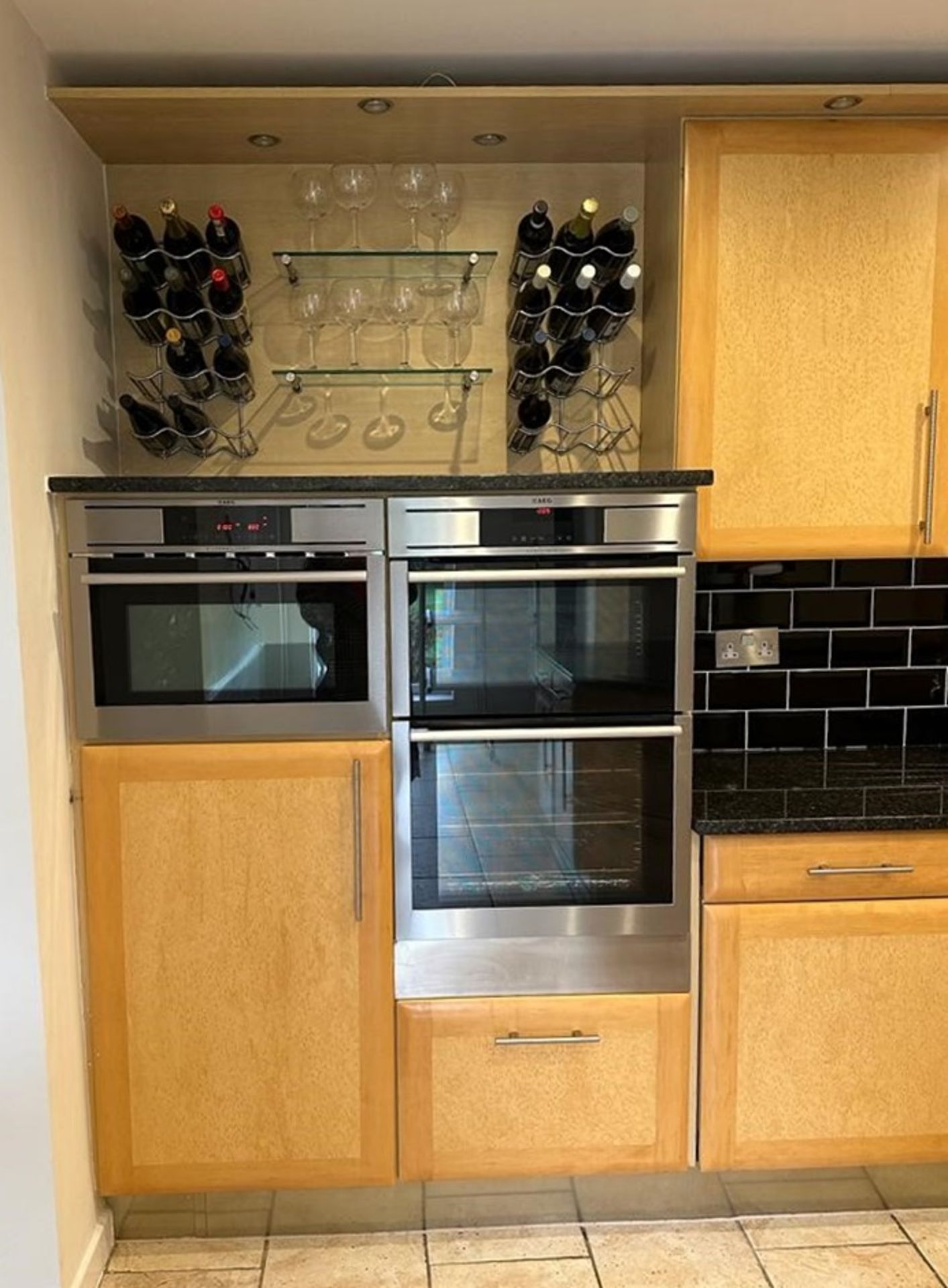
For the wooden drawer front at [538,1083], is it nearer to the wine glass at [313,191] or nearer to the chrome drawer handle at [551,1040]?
the chrome drawer handle at [551,1040]

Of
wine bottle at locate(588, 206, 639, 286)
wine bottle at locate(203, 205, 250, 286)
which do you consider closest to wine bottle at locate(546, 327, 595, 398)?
wine bottle at locate(588, 206, 639, 286)

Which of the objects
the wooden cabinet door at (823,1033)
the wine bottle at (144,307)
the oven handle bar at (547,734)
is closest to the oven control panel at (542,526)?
the oven handle bar at (547,734)

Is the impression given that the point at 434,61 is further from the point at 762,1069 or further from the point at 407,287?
the point at 762,1069

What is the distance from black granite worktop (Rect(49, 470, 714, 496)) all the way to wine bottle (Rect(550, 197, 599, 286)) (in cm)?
56

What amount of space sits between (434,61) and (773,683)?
1.59 meters

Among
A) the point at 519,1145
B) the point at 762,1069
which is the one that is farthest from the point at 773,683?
the point at 519,1145

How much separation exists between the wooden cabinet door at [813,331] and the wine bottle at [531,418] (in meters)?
0.36

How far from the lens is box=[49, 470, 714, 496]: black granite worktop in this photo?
2070 mm

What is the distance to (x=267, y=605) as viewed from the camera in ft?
7.05

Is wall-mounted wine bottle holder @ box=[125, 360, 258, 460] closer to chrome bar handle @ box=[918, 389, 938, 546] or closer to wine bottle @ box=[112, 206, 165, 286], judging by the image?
wine bottle @ box=[112, 206, 165, 286]

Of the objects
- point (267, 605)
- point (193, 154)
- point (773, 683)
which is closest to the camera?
point (267, 605)

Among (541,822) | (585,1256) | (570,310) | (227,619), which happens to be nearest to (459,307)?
(570,310)

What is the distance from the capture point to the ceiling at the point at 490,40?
197 centimetres

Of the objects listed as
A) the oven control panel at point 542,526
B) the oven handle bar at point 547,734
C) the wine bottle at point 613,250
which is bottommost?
the oven handle bar at point 547,734
